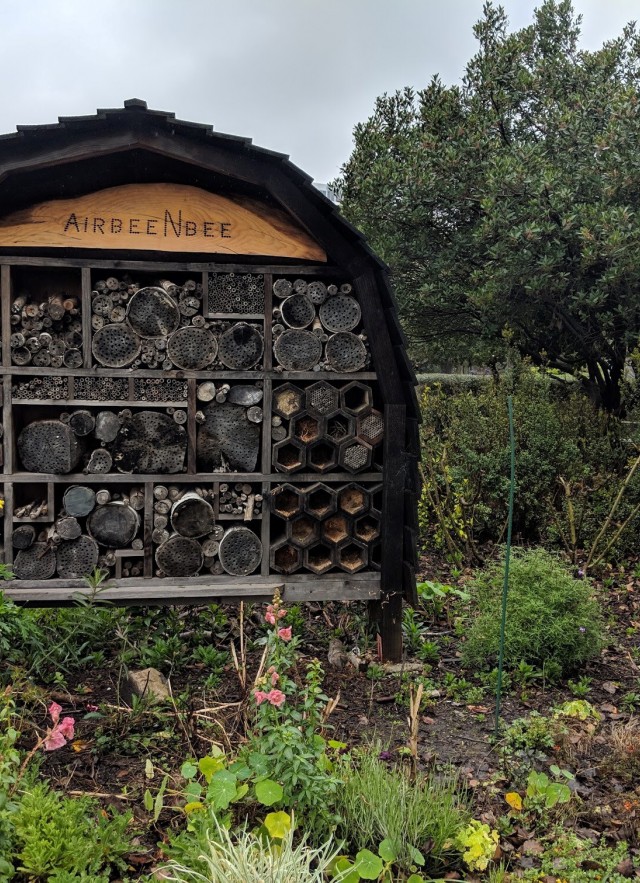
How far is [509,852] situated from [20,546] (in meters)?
3.11

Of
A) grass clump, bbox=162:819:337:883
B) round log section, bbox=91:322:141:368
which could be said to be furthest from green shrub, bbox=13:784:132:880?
round log section, bbox=91:322:141:368

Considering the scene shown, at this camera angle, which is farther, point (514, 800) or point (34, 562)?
point (34, 562)

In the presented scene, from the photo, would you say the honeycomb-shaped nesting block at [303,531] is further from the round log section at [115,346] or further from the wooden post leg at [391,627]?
the round log section at [115,346]

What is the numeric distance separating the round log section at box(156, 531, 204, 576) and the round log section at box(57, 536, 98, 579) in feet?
1.43

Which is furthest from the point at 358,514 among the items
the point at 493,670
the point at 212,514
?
the point at 493,670

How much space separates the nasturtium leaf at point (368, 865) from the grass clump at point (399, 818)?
0.17 metres

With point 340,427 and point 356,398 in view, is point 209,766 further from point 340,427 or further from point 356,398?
point 356,398

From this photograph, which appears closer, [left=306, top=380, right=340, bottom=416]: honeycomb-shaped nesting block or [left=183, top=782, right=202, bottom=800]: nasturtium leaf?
[left=183, top=782, right=202, bottom=800]: nasturtium leaf

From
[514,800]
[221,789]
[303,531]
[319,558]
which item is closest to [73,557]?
[303,531]

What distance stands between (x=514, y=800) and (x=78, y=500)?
2877mm

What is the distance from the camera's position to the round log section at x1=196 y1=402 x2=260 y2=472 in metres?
4.46

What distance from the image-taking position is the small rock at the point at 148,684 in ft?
12.8

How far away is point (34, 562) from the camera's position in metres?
4.36

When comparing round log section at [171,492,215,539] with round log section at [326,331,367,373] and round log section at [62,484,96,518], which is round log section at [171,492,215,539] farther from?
round log section at [326,331,367,373]
